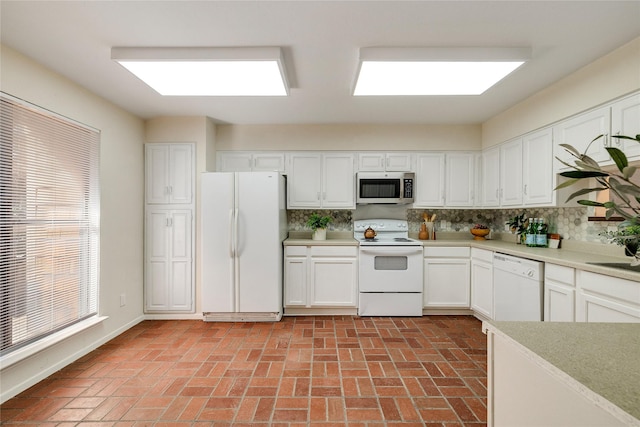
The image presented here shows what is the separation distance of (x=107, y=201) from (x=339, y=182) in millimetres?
2625

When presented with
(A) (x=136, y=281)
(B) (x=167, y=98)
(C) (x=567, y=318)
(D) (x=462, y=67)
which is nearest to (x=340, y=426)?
(C) (x=567, y=318)

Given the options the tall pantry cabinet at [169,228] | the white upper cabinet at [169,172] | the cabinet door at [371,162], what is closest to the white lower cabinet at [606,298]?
the cabinet door at [371,162]

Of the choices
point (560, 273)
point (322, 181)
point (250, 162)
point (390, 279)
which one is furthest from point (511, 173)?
point (250, 162)

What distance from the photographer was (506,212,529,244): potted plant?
138 inches

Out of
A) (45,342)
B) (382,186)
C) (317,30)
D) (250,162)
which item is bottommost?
(45,342)

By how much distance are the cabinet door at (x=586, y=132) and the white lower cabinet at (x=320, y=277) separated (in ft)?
7.55

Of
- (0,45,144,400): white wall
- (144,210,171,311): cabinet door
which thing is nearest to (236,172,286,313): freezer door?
(144,210,171,311): cabinet door

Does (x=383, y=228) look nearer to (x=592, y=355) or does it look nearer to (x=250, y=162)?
(x=250, y=162)

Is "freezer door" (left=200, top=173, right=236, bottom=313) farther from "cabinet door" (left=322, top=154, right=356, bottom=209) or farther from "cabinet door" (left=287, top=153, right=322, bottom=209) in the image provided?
"cabinet door" (left=322, top=154, right=356, bottom=209)

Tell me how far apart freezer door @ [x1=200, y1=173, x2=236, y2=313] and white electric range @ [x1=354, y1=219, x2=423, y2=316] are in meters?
1.57

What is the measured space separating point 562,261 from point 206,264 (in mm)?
3404

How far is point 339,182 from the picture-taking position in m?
3.96

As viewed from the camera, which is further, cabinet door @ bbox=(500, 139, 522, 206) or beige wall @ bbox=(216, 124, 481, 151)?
beige wall @ bbox=(216, 124, 481, 151)

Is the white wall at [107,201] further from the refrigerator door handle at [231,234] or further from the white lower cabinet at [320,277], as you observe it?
the white lower cabinet at [320,277]
